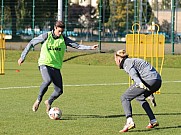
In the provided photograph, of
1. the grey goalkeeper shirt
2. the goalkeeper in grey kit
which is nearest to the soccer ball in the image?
the goalkeeper in grey kit

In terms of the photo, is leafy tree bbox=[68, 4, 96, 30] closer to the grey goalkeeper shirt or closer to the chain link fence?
the chain link fence

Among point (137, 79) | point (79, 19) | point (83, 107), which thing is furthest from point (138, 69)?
point (79, 19)

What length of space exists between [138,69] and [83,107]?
394cm

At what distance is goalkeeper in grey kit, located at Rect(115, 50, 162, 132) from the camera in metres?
10.6

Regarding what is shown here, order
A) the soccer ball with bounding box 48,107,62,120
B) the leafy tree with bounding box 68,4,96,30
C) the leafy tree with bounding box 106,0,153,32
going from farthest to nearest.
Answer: the leafy tree with bounding box 68,4,96,30
the leafy tree with bounding box 106,0,153,32
the soccer ball with bounding box 48,107,62,120

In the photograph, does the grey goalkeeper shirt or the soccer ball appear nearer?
the grey goalkeeper shirt

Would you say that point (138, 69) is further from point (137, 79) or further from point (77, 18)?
point (77, 18)

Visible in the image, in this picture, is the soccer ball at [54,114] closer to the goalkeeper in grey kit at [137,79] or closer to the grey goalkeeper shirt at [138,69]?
the goalkeeper in grey kit at [137,79]

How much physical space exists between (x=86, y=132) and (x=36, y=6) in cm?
2940

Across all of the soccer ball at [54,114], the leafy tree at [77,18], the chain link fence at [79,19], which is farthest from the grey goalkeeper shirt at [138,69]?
the leafy tree at [77,18]

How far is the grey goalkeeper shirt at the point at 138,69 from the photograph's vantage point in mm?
10555

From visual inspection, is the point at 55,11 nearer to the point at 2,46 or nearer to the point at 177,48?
the point at 177,48

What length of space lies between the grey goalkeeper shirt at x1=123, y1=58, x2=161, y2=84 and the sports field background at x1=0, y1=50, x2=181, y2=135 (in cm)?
96

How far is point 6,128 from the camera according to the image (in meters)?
11.1
